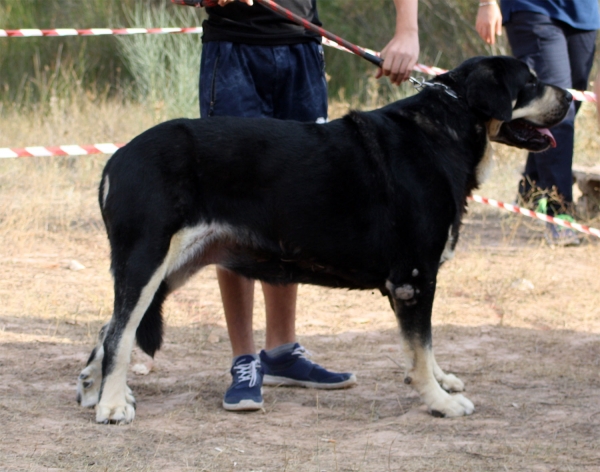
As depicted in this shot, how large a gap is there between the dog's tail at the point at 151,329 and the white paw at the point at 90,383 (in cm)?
27

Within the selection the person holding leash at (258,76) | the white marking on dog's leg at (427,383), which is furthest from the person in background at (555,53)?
the white marking on dog's leg at (427,383)

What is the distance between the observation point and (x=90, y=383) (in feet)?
12.1

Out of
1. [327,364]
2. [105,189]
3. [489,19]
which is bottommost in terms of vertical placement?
[327,364]

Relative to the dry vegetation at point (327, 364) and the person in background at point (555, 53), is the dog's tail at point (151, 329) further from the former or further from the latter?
the person in background at point (555, 53)

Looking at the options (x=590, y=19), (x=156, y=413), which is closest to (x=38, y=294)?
(x=156, y=413)

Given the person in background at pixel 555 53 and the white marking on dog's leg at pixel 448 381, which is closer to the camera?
the white marking on dog's leg at pixel 448 381

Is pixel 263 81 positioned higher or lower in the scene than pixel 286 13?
lower

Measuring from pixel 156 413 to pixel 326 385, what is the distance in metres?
0.88

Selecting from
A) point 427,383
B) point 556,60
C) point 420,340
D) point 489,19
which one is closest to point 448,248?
point 420,340

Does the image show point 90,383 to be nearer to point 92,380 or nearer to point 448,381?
point 92,380

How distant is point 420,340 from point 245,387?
2.67 feet

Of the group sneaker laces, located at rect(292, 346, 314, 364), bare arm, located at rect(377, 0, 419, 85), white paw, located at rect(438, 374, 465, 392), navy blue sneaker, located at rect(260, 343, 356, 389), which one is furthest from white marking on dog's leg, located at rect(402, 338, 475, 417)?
bare arm, located at rect(377, 0, 419, 85)

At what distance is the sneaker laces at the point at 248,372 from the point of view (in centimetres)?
379

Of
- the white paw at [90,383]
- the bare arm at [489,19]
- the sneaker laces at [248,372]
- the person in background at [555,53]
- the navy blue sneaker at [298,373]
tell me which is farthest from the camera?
the person in background at [555,53]
